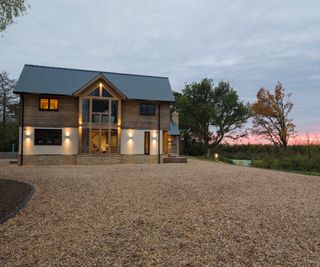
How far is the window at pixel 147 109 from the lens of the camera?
69.3 feet

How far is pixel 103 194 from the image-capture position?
326 inches

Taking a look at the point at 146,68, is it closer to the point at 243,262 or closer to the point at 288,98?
the point at 288,98

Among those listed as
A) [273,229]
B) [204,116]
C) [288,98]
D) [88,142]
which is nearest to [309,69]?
[288,98]

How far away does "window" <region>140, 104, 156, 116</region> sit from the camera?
21.1 m

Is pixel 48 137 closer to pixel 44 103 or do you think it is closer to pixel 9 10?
pixel 44 103

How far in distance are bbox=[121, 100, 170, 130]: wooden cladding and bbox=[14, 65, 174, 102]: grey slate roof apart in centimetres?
70

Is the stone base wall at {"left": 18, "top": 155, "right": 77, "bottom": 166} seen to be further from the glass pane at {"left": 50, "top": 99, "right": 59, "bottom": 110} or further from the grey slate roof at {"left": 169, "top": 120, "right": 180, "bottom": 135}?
the grey slate roof at {"left": 169, "top": 120, "right": 180, "bottom": 135}

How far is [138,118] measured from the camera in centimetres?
2091

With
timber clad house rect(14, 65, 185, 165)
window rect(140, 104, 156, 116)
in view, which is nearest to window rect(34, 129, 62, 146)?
timber clad house rect(14, 65, 185, 165)

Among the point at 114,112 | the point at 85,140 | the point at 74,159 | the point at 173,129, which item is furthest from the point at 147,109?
the point at 173,129

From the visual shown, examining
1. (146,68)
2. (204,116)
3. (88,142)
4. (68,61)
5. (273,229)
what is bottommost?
(273,229)

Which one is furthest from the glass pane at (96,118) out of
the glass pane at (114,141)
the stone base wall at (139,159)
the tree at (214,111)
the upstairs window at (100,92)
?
the tree at (214,111)

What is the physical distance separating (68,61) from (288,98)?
421 feet

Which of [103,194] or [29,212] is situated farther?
[103,194]
